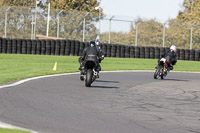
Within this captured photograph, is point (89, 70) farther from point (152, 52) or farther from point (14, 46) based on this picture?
point (152, 52)

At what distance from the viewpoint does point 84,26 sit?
3884 centimetres

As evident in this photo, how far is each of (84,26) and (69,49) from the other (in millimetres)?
5865

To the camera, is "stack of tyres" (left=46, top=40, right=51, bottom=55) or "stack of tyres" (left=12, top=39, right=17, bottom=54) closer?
"stack of tyres" (left=12, top=39, right=17, bottom=54)

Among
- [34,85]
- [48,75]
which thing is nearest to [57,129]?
[34,85]

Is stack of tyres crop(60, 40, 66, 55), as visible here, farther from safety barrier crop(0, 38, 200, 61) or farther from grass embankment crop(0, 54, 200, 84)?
grass embankment crop(0, 54, 200, 84)

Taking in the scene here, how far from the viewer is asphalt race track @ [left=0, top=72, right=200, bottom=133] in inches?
311

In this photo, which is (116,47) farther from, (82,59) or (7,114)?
(7,114)

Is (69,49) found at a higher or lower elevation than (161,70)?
higher

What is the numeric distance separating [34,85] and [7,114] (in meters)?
6.05

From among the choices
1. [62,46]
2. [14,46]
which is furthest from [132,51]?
[14,46]

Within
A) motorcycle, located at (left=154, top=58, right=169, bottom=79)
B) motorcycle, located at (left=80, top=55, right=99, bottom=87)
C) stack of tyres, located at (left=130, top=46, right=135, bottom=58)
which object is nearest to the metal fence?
stack of tyres, located at (left=130, top=46, right=135, bottom=58)

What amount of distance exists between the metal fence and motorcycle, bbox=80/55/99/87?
22499 millimetres

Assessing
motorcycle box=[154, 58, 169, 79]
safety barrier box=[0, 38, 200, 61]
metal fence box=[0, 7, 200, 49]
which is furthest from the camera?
metal fence box=[0, 7, 200, 49]

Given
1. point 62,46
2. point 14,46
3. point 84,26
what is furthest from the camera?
point 84,26
